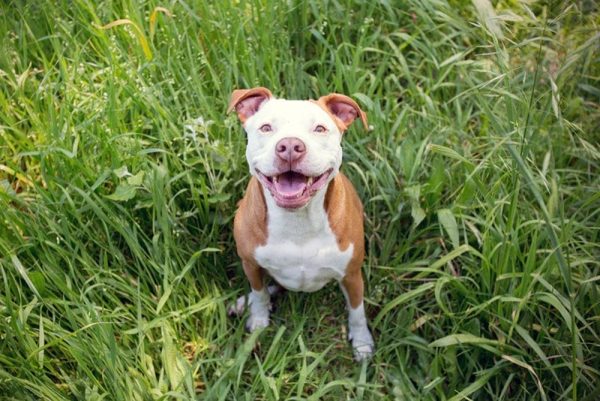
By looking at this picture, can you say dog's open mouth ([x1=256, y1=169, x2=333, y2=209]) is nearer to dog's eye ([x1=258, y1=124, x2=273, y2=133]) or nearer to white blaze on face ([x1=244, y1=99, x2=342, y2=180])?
white blaze on face ([x1=244, y1=99, x2=342, y2=180])

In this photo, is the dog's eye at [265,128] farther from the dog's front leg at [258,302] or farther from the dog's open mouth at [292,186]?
the dog's front leg at [258,302]

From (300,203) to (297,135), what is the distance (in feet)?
0.92

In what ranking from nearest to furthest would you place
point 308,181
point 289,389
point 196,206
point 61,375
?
point 308,181 → point 61,375 → point 289,389 → point 196,206

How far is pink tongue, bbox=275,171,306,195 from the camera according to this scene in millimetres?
2607

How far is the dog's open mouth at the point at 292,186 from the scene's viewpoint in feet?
8.41

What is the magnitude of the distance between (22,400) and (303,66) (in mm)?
2424

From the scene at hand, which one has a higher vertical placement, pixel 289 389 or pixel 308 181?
pixel 308 181

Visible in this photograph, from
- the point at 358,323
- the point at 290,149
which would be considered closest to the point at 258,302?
the point at 358,323

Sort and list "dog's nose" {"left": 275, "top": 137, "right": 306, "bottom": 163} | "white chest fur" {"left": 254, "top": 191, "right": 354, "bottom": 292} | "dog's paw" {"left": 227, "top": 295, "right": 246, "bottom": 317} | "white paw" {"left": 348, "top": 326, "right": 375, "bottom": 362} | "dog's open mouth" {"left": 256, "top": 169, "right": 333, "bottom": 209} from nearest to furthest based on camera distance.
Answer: "dog's nose" {"left": 275, "top": 137, "right": 306, "bottom": 163} → "dog's open mouth" {"left": 256, "top": 169, "right": 333, "bottom": 209} → "white chest fur" {"left": 254, "top": 191, "right": 354, "bottom": 292} → "white paw" {"left": 348, "top": 326, "right": 375, "bottom": 362} → "dog's paw" {"left": 227, "top": 295, "right": 246, "bottom": 317}

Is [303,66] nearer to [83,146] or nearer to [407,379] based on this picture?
[83,146]

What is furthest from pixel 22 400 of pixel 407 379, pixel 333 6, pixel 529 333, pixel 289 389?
pixel 333 6

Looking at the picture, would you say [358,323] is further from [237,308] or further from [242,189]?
[242,189]

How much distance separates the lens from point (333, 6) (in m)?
4.04

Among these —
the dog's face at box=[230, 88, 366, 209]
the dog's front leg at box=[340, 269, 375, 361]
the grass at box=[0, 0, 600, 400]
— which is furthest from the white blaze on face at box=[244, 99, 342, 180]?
the dog's front leg at box=[340, 269, 375, 361]
